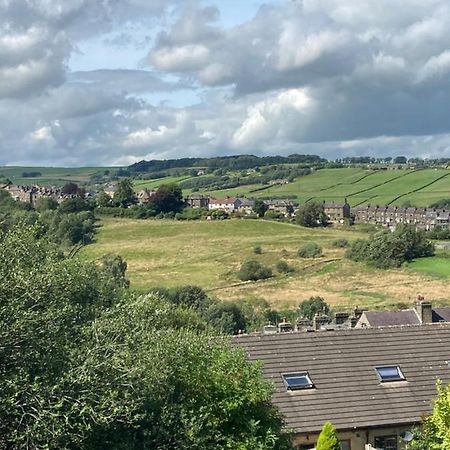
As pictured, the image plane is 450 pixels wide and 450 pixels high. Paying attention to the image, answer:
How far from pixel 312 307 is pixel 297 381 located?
52663 mm

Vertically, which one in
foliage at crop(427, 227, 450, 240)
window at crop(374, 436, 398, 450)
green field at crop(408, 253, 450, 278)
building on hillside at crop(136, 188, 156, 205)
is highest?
building on hillside at crop(136, 188, 156, 205)

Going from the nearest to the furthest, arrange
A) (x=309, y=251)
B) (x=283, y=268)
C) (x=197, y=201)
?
(x=283, y=268) < (x=309, y=251) < (x=197, y=201)

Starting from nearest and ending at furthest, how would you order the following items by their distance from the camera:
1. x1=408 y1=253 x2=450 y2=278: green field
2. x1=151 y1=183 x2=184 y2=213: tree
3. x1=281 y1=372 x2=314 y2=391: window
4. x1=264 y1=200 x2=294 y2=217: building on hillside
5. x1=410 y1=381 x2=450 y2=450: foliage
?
x1=410 y1=381 x2=450 y2=450: foliage → x1=281 y1=372 x2=314 y2=391: window → x1=408 y1=253 x2=450 y2=278: green field → x1=151 y1=183 x2=184 y2=213: tree → x1=264 y1=200 x2=294 y2=217: building on hillside

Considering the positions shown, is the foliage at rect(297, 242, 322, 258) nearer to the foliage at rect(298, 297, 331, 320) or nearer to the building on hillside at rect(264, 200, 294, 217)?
the foliage at rect(298, 297, 331, 320)

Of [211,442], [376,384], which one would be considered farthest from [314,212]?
[211,442]

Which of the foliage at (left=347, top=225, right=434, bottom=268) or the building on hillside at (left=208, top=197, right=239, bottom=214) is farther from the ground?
the building on hillside at (left=208, top=197, right=239, bottom=214)

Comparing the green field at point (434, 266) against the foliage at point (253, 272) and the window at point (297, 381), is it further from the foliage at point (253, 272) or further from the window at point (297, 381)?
the window at point (297, 381)

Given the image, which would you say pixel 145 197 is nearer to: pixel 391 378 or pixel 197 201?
pixel 197 201

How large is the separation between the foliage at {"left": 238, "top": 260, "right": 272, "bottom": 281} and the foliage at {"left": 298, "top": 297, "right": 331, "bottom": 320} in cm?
2368

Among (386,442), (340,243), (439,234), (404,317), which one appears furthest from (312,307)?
(439,234)

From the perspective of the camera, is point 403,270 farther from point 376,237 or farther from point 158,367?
point 158,367

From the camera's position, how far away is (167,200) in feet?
557

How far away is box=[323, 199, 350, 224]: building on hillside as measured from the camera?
172 meters

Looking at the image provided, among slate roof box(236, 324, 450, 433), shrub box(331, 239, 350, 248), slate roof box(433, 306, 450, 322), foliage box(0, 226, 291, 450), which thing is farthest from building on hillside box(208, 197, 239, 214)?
foliage box(0, 226, 291, 450)
